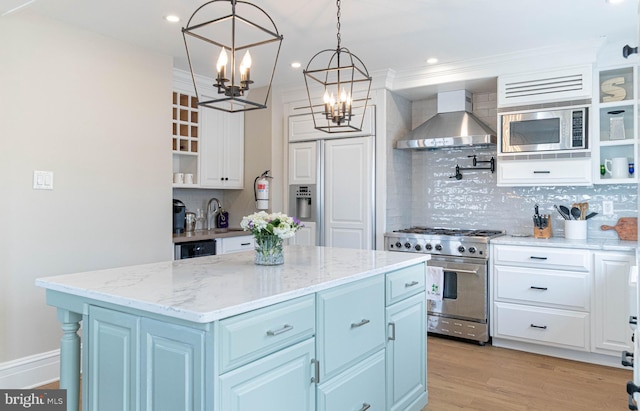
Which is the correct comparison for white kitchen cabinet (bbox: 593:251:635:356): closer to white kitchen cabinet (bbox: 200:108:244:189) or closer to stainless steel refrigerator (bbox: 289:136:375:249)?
stainless steel refrigerator (bbox: 289:136:375:249)

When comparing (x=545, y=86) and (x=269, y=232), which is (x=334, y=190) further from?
(x=269, y=232)

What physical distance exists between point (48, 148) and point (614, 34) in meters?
4.18

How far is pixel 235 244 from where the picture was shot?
4.50m

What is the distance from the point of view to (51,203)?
3.18 metres

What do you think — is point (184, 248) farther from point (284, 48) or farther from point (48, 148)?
point (284, 48)

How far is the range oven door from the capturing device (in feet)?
12.8

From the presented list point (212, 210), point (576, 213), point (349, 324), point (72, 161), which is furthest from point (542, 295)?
point (72, 161)

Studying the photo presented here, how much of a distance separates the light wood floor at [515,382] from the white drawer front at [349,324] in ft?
2.95

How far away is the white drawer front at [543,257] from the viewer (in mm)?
3510

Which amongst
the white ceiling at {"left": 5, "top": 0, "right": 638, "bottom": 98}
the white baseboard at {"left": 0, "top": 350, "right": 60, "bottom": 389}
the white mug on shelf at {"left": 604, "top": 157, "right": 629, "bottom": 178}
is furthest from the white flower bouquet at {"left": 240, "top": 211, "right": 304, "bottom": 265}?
the white mug on shelf at {"left": 604, "top": 157, "right": 629, "bottom": 178}

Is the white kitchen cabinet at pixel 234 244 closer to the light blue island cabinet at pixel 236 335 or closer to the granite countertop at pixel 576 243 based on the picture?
the light blue island cabinet at pixel 236 335

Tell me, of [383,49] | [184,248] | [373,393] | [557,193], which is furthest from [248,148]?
[373,393]

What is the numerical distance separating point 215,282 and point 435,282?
8.76ft

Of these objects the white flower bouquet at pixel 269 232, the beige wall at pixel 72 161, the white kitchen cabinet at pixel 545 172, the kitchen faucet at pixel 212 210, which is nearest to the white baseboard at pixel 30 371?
the beige wall at pixel 72 161
